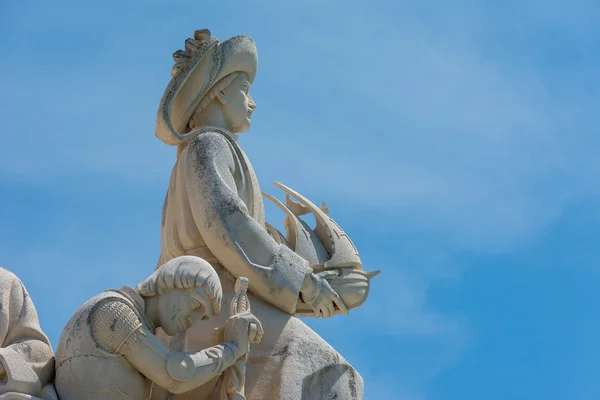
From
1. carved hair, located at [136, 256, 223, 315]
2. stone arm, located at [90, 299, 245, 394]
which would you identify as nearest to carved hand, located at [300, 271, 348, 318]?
carved hair, located at [136, 256, 223, 315]

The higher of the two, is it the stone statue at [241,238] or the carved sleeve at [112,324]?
the stone statue at [241,238]

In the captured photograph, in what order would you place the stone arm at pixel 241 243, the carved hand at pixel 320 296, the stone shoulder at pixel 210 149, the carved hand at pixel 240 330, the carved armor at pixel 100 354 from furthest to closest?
the stone shoulder at pixel 210 149 < the carved hand at pixel 320 296 < the stone arm at pixel 241 243 < the carved hand at pixel 240 330 < the carved armor at pixel 100 354

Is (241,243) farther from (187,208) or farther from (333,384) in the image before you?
(333,384)

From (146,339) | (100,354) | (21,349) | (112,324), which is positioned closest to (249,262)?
(146,339)

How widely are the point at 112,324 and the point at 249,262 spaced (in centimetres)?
142

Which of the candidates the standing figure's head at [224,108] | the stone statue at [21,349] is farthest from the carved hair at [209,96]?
the stone statue at [21,349]

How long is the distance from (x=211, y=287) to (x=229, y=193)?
3.77ft

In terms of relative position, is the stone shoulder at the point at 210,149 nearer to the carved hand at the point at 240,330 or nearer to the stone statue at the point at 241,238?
the stone statue at the point at 241,238

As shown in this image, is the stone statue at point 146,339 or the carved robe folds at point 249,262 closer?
the stone statue at point 146,339

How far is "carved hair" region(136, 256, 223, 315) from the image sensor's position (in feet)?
34.3

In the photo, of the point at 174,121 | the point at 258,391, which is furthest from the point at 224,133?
the point at 258,391

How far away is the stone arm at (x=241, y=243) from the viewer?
1127cm

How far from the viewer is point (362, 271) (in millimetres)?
11992

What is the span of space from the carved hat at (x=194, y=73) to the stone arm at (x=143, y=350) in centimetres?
209
